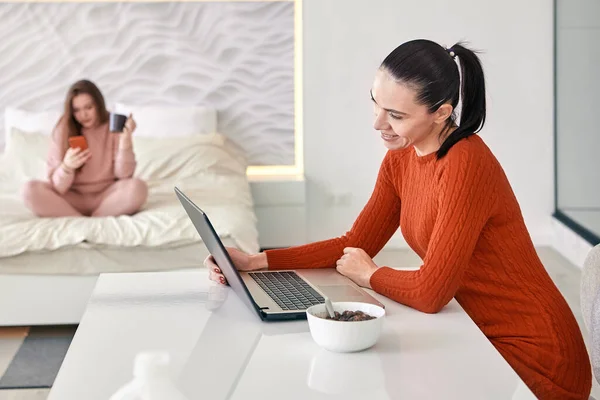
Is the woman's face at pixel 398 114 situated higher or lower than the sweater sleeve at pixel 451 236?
higher

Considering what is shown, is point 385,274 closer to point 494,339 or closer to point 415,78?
point 494,339

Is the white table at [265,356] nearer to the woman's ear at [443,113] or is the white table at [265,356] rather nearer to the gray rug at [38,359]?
the woman's ear at [443,113]

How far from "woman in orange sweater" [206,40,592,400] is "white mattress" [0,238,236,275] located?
1.57 m

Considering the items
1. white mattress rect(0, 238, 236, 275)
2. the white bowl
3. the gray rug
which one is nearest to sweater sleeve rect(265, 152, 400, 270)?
the white bowl

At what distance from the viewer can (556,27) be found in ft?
15.8

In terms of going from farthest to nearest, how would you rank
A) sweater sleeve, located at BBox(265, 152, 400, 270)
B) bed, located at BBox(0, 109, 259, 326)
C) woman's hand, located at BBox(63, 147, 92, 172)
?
woman's hand, located at BBox(63, 147, 92, 172)
bed, located at BBox(0, 109, 259, 326)
sweater sleeve, located at BBox(265, 152, 400, 270)

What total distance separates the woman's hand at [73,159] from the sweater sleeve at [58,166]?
0.03 meters

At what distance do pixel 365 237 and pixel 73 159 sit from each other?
6.50 feet

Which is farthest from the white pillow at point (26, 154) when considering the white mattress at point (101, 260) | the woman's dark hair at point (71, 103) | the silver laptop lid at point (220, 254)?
the silver laptop lid at point (220, 254)

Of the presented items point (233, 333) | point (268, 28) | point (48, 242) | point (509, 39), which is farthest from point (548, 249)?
point (233, 333)

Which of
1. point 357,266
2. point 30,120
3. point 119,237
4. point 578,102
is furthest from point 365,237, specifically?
point 30,120

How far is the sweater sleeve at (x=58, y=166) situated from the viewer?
372cm

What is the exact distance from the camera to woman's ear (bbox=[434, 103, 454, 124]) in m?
1.79

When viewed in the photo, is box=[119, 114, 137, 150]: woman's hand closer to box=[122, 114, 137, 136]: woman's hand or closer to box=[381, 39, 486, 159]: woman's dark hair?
box=[122, 114, 137, 136]: woman's hand
